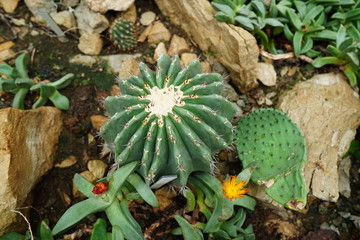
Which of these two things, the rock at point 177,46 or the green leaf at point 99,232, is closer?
the green leaf at point 99,232

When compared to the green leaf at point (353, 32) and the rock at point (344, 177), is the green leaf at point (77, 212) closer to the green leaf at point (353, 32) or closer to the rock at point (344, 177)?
the rock at point (344, 177)

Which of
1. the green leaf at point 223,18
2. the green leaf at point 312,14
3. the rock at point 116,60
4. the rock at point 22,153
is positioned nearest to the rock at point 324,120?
the green leaf at point 312,14

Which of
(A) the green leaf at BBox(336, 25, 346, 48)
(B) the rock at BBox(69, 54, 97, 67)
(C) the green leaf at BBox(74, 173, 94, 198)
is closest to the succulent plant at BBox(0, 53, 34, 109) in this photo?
(B) the rock at BBox(69, 54, 97, 67)

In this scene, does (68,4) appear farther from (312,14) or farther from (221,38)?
(312,14)

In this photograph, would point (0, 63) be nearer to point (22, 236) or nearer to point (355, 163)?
point (22, 236)

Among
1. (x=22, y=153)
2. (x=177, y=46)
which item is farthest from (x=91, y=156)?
(x=177, y=46)
